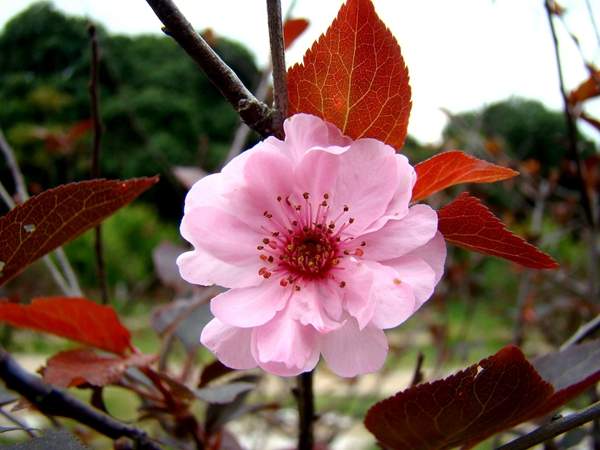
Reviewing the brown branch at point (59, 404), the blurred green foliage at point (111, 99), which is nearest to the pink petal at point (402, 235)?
the brown branch at point (59, 404)

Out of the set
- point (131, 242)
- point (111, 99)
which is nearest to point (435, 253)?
point (111, 99)

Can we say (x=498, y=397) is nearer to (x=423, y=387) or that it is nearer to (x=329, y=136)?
(x=423, y=387)

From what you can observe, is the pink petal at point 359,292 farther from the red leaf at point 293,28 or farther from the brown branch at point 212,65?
the red leaf at point 293,28

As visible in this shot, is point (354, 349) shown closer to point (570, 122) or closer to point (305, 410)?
point (305, 410)

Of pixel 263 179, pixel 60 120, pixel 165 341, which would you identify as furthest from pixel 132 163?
pixel 263 179

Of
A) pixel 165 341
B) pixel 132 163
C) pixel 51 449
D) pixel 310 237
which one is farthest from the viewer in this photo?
pixel 132 163

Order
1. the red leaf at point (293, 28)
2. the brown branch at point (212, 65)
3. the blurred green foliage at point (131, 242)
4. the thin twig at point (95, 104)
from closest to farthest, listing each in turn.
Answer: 1. the brown branch at point (212, 65)
2. the thin twig at point (95, 104)
3. the red leaf at point (293, 28)
4. the blurred green foliage at point (131, 242)
